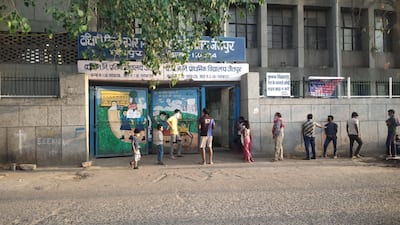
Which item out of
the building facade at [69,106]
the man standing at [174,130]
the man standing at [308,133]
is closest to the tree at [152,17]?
the man standing at [174,130]

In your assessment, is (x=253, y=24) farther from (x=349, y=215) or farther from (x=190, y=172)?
(x=349, y=215)

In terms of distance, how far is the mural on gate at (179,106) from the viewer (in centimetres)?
1334

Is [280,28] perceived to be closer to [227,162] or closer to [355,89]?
[355,89]

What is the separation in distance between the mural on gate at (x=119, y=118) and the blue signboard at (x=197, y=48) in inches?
52.7

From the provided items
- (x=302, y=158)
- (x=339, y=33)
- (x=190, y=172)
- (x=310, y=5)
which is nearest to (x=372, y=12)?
(x=339, y=33)

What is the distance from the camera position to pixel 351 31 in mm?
24891

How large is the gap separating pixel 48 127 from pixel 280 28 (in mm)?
16820

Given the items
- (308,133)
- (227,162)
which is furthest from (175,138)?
(308,133)

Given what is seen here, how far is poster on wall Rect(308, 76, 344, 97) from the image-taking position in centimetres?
1309

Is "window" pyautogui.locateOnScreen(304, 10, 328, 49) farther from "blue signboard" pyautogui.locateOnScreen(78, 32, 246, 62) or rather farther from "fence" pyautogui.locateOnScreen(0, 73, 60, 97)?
"fence" pyautogui.locateOnScreen(0, 73, 60, 97)

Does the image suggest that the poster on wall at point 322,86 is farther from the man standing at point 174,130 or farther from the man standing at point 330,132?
the man standing at point 174,130

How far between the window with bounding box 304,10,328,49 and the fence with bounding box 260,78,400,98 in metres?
10.1

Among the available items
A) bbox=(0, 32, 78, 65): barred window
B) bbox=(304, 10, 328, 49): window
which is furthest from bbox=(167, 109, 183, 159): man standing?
bbox=(304, 10, 328, 49): window

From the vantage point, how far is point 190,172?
997cm
